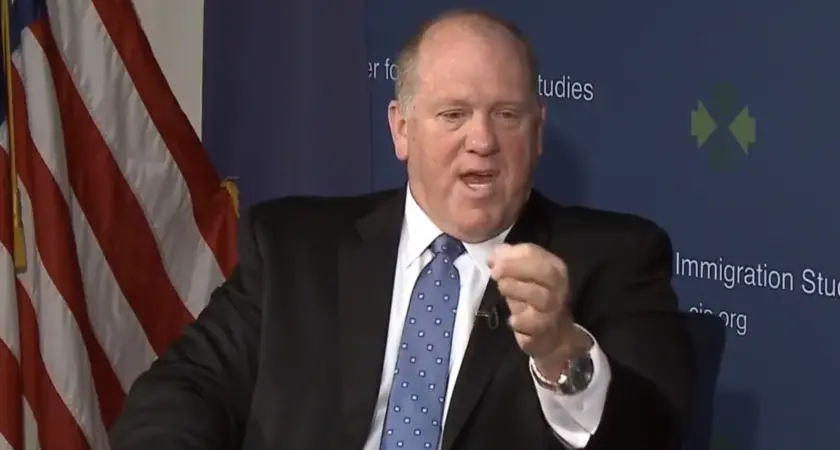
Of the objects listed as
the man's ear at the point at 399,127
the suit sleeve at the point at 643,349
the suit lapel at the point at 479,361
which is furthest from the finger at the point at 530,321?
the man's ear at the point at 399,127

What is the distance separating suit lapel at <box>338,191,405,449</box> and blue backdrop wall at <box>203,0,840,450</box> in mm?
381

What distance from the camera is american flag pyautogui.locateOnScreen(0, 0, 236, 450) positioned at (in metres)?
2.81

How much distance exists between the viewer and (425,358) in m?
1.98

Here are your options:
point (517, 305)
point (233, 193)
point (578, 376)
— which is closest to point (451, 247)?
point (578, 376)

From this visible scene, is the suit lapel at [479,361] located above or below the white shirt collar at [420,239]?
below

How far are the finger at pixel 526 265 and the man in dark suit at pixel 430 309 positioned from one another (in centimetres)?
35

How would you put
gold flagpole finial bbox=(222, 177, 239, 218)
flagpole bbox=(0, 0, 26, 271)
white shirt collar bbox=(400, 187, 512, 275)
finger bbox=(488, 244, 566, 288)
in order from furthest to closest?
gold flagpole finial bbox=(222, 177, 239, 218) < flagpole bbox=(0, 0, 26, 271) < white shirt collar bbox=(400, 187, 512, 275) < finger bbox=(488, 244, 566, 288)

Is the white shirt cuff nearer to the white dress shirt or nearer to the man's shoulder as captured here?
the white dress shirt

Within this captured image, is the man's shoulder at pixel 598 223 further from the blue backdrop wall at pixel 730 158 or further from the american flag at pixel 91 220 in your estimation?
the american flag at pixel 91 220

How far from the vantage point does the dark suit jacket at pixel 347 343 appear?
1910 millimetres

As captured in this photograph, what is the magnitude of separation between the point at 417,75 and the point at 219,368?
601mm

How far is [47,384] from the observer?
290 centimetres

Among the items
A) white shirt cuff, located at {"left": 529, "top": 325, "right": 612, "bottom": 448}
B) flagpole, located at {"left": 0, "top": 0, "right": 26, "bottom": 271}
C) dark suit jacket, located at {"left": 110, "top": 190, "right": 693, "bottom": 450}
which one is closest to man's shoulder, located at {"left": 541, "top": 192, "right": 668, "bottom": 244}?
dark suit jacket, located at {"left": 110, "top": 190, "right": 693, "bottom": 450}

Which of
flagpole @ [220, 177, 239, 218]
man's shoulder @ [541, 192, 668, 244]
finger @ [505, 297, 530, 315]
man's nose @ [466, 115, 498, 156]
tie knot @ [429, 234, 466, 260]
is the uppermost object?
flagpole @ [220, 177, 239, 218]
